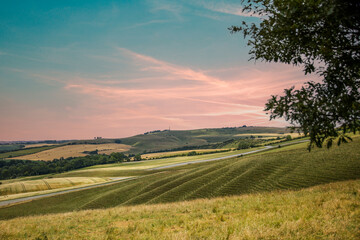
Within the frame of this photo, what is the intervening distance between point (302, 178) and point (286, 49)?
2281 centimetres

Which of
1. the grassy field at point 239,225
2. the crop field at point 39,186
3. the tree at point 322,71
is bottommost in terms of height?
the crop field at point 39,186

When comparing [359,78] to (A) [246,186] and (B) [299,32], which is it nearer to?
(B) [299,32]

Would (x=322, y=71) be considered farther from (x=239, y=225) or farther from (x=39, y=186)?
(x=39, y=186)

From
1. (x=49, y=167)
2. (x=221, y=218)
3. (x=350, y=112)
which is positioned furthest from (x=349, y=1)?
→ (x=49, y=167)

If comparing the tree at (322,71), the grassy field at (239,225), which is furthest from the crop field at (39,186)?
the tree at (322,71)

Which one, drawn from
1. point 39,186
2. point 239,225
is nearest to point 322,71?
point 239,225

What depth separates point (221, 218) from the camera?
1261 centimetres

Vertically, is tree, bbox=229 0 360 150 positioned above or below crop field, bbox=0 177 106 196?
above

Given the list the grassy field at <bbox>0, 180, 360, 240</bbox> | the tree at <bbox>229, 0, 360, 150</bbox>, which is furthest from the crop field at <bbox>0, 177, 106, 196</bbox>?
the tree at <bbox>229, 0, 360, 150</bbox>

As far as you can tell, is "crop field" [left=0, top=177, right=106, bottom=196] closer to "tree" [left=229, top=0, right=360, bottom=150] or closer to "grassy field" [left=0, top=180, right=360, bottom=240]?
"grassy field" [left=0, top=180, right=360, bottom=240]

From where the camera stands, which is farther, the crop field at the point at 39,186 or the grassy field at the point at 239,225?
the crop field at the point at 39,186

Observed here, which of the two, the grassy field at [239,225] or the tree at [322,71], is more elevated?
the tree at [322,71]

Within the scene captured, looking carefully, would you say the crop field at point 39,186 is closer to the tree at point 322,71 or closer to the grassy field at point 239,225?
the grassy field at point 239,225

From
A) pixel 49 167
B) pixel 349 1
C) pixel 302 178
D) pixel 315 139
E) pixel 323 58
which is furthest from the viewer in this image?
pixel 49 167
